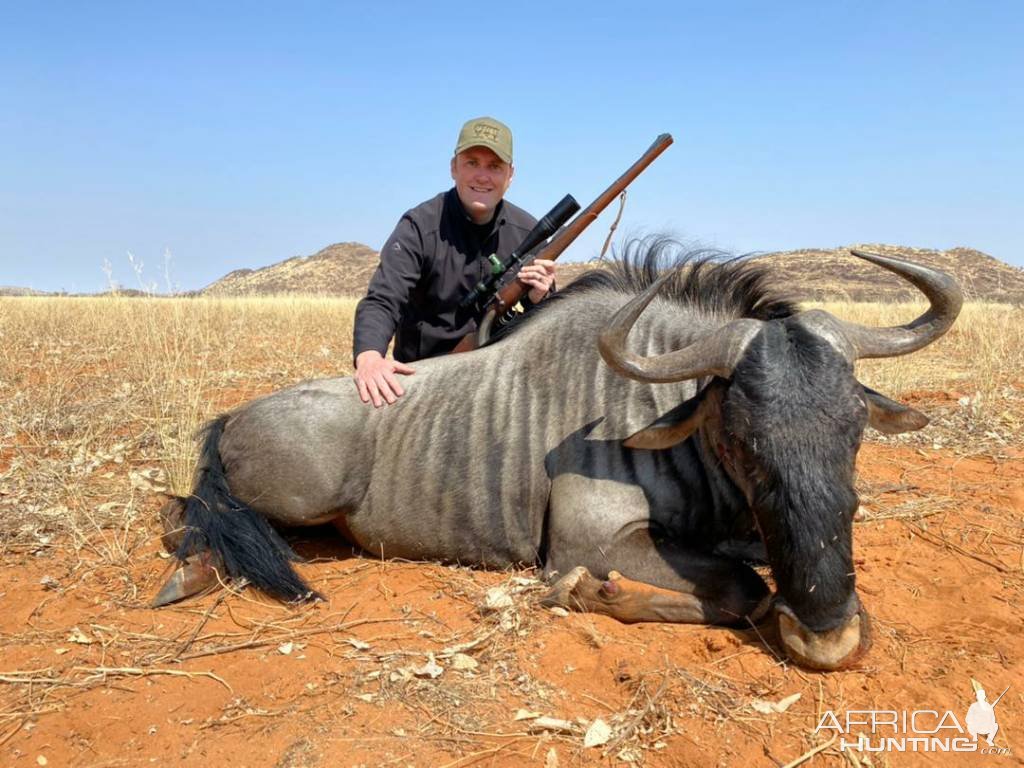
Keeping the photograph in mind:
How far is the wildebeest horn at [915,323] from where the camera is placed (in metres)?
3.13

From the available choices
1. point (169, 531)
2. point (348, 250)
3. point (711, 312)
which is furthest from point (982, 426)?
point (348, 250)

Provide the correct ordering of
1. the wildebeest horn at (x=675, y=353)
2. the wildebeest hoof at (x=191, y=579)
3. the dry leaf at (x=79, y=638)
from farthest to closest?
1. the wildebeest hoof at (x=191, y=579)
2. the dry leaf at (x=79, y=638)
3. the wildebeest horn at (x=675, y=353)

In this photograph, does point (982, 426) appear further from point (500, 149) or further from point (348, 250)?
point (348, 250)

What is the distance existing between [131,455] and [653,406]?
4.25 meters

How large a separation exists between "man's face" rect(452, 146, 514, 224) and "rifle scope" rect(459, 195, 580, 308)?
1.25ft

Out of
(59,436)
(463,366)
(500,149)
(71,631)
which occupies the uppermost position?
(500,149)

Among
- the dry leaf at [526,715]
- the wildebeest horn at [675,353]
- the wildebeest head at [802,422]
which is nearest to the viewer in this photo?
the dry leaf at [526,715]

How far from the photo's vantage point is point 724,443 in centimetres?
313

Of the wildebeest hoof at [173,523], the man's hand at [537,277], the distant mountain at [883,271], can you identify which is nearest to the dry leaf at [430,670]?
the wildebeest hoof at [173,523]

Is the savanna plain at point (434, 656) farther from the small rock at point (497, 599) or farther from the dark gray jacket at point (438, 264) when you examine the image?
the dark gray jacket at point (438, 264)

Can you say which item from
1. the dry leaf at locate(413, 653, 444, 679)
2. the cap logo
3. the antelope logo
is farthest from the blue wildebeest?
the cap logo

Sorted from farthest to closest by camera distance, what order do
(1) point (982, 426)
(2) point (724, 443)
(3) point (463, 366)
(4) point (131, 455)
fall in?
(1) point (982, 426)
(4) point (131, 455)
(3) point (463, 366)
(2) point (724, 443)

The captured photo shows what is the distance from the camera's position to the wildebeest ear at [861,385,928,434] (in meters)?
3.20

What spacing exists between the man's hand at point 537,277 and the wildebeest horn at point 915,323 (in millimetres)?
2126
